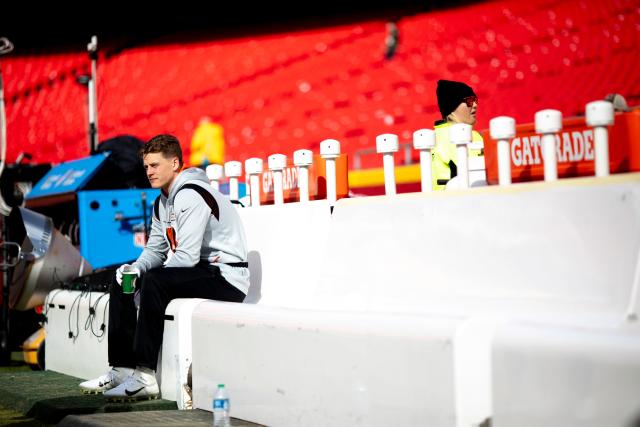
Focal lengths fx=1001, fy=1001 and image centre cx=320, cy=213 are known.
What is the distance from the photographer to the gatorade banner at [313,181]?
4.66 meters

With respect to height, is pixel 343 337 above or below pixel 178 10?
below

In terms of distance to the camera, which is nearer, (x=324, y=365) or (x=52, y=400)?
(x=324, y=365)

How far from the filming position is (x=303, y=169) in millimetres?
4781

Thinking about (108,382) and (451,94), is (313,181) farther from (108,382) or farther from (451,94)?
(108,382)

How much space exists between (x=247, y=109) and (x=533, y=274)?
12033mm

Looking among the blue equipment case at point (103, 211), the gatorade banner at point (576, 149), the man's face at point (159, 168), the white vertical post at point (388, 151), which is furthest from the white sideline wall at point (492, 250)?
the blue equipment case at point (103, 211)

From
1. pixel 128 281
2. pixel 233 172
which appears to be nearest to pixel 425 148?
pixel 128 281

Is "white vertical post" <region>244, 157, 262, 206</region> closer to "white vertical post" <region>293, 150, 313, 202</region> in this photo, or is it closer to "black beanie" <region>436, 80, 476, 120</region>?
"white vertical post" <region>293, 150, 313, 202</region>

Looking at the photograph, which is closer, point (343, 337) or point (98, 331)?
point (343, 337)

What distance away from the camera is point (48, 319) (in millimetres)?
6016

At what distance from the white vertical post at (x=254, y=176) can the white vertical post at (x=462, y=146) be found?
5.16ft

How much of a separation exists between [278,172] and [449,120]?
897 millimetres

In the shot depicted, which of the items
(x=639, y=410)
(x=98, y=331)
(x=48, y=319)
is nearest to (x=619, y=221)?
(x=639, y=410)

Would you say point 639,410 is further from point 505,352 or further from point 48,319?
point 48,319
